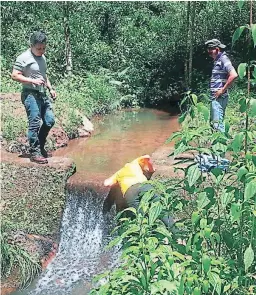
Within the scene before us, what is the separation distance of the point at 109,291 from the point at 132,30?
1305 centimetres

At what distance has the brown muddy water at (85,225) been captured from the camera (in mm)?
5520

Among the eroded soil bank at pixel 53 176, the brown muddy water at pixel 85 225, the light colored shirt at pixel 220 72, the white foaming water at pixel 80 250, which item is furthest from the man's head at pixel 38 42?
the light colored shirt at pixel 220 72

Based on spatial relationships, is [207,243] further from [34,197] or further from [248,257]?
[34,197]

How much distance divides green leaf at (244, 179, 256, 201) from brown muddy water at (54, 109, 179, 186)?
176 inches

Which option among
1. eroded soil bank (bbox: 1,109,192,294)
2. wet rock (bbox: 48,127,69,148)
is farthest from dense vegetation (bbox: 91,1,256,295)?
wet rock (bbox: 48,127,69,148)

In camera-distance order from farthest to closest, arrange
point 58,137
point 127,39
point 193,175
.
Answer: point 127,39 < point 58,137 < point 193,175

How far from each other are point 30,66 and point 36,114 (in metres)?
0.54

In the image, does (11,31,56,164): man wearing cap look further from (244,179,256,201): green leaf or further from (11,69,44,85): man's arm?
(244,179,256,201): green leaf

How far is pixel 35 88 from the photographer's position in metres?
6.30

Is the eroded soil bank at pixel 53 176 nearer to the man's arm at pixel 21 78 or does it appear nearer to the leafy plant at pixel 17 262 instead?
the leafy plant at pixel 17 262

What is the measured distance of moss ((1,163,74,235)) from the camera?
19.3ft

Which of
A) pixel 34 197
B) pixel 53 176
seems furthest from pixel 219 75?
pixel 34 197

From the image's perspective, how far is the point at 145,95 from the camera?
12.8 meters

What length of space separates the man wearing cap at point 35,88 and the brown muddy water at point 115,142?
608mm
